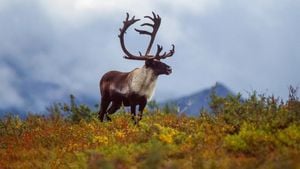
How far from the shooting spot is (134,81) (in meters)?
16.5

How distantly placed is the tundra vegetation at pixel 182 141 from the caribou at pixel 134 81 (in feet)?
1.64

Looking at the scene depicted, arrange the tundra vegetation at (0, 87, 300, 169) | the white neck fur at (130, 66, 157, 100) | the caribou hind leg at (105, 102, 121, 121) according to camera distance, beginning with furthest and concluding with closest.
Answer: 1. the caribou hind leg at (105, 102, 121, 121)
2. the white neck fur at (130, 66, 157, 100)
3. the tundra vegetation at (0, 87, 300, 169)

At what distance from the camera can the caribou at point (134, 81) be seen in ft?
53.9

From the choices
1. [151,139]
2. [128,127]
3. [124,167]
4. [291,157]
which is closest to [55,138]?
[128,127]

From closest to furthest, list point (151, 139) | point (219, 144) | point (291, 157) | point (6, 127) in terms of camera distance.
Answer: point (291, 157) < point (219, 144) < point (151, 139) < point (6, 127)

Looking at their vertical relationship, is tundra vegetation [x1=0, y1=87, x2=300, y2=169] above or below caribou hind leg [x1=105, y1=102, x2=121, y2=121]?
below

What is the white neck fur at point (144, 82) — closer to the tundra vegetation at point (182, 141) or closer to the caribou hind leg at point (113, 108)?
the tundra vegetation at point (182, 141)

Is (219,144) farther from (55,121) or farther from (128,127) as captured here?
(55,121)

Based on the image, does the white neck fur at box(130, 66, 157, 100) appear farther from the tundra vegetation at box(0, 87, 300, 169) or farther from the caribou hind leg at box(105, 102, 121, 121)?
the caribou hind leg at box(105, 102, 121, 121)

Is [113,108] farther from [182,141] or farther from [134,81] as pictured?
[182,141]

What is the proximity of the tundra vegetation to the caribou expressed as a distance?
0.50 meters

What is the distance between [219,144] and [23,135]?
6.12m

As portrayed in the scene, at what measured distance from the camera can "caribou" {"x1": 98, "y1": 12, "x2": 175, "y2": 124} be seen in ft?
53.9

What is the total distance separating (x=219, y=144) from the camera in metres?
11.8
